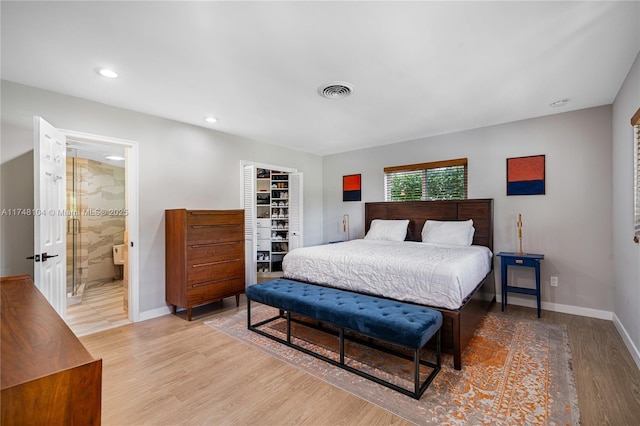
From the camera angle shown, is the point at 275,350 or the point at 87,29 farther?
the point at 275,350

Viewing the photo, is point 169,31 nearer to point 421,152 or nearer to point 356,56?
point 356,56

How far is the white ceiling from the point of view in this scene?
1782 mm

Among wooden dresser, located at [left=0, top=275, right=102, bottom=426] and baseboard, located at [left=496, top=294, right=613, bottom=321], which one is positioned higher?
wooden dresser, located at [left=0, top=275, right=102, bottom=426]

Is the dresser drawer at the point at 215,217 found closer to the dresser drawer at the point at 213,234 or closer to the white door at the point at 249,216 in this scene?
the dresser drawer at the point at 213,234

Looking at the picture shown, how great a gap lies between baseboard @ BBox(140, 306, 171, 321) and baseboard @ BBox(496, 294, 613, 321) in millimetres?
4410

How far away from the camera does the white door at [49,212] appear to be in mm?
2367

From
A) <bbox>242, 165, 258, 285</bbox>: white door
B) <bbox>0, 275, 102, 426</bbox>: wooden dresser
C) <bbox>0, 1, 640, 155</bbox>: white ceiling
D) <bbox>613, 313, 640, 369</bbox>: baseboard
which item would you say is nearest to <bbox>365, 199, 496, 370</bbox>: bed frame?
<bbox>613, 313, 640, 369</bbox>: baseboard

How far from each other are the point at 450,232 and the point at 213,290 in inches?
128

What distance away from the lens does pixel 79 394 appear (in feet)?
2.33

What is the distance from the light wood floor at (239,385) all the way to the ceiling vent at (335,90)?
8.30ft

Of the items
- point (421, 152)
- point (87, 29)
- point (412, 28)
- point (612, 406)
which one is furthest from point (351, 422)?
point (421, 152)

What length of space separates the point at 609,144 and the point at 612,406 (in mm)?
2869

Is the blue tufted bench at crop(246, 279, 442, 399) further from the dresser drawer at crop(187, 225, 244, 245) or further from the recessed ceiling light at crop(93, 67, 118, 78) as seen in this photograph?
the recessed ceiling light at crop(93, 67, 118, 78)

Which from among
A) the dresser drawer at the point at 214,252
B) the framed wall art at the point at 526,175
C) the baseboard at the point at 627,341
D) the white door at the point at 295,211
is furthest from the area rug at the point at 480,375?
the white door at the point at 295,211
